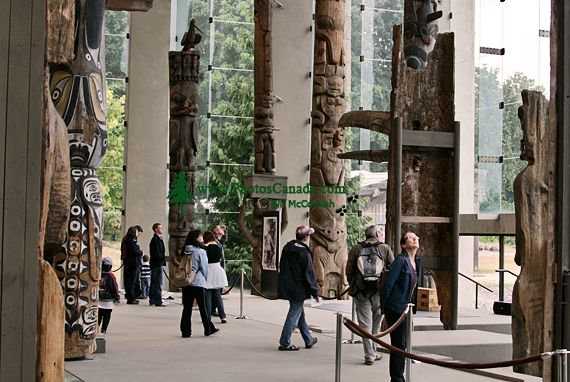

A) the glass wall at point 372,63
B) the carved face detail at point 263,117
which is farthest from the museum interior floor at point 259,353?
the glass wall at point 372,63

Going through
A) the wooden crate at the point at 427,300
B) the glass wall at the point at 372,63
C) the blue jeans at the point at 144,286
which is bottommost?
the blue jeans at the point at 144,286

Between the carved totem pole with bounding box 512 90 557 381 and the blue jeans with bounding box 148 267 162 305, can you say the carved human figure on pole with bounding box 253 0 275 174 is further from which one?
the carved totem pole with bounding box 512 90 557 381

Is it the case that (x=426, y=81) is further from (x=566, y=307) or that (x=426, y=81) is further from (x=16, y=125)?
(x=16, y=125)

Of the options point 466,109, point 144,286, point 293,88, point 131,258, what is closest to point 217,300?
point 131,258

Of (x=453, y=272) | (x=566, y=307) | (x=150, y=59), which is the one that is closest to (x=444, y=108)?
(x=453, y=272)

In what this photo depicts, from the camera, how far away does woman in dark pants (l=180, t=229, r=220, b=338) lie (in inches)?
467

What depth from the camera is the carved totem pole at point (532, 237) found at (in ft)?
26.4

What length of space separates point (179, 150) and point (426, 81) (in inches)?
341

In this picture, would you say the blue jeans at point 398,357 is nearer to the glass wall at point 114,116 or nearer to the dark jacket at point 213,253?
the dark jacket at point 213,253

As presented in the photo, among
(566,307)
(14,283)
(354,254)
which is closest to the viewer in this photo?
(14,283)

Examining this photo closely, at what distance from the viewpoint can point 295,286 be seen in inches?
423

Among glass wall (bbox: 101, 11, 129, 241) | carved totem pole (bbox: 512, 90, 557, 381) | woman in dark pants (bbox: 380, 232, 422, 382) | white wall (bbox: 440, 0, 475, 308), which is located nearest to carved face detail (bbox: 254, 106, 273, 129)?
glass wall (bbox: 101, 11, 129, 241)

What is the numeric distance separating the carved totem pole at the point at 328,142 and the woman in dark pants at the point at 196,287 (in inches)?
231

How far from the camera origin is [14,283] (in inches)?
166
